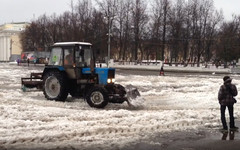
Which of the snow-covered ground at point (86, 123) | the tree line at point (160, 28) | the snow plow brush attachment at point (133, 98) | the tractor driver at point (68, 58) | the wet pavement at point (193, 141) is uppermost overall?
the tree line at point (160, 28)

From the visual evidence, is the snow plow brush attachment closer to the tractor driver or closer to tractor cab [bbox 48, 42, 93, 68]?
tractor cab [bbox 48, 42, 93, 68]

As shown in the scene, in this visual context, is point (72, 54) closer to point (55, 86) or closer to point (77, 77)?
point (77, 77)

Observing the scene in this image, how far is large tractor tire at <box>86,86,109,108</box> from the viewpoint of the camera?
11.8m

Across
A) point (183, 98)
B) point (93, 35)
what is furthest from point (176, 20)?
point (183, 98)

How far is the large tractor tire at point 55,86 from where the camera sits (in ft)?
43.8

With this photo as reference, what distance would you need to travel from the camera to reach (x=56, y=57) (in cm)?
1375

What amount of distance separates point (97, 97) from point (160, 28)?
47263 millimetres

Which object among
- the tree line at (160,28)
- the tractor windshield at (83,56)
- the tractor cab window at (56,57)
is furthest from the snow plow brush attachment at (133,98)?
the tree line at (160,28)

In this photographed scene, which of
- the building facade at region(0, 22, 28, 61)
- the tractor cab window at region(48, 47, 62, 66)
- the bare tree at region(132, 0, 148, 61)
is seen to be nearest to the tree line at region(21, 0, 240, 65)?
the bare tree at region(132, 0, 148, 61)

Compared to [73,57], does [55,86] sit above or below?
below

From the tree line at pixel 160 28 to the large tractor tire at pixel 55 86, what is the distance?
42.8m

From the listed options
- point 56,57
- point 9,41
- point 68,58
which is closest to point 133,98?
point 68,58

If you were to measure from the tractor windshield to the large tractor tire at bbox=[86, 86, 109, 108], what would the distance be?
1.69 m

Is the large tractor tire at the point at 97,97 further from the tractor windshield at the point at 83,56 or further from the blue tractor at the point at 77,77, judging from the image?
the tractor windshield at the point at 83,56
